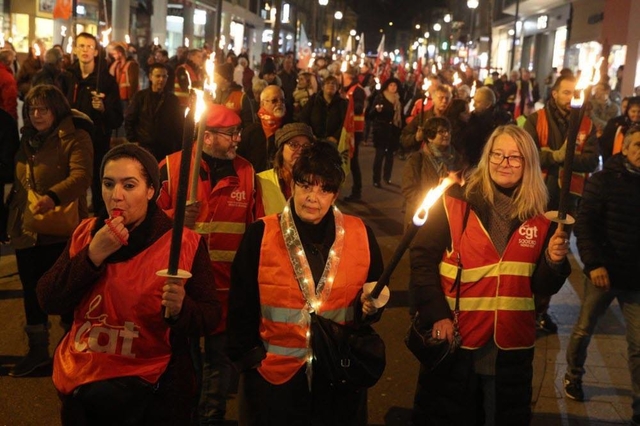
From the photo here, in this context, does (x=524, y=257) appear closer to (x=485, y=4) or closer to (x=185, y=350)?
(x=185, y=350)

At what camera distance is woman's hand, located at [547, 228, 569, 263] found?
12.2 feet

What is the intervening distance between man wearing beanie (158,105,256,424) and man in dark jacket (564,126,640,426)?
226 cm

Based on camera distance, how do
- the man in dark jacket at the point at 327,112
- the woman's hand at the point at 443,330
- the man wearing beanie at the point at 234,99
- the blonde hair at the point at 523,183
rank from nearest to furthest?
1. the woman's hand at the point at 443,330
2. the blonde hair at the point at 523,183
3. the man wearing beanie at the point at 234,99
4. the man in dark jacket at the point at 327,112

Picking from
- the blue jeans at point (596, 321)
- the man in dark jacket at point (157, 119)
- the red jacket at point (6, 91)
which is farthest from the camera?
the red jacket at point (6, 91)

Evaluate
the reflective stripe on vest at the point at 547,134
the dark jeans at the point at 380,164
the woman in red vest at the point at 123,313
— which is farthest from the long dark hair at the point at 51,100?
the dark jeans at the point at 380,164

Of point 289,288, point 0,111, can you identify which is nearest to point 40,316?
point 0,111

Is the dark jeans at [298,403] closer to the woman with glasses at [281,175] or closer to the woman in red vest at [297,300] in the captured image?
the woman in red vest at [297,300]

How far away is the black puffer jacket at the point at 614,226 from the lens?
542 centimetres

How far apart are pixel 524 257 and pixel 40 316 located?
3.53 metres

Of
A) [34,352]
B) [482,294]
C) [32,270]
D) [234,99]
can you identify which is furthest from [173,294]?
[234,99]

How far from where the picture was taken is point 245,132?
7.73 metres

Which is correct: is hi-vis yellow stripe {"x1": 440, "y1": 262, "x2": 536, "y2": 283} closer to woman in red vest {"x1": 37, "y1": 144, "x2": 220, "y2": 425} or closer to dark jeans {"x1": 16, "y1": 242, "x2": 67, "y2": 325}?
woman in red vest {"x1": 37, "y1": 144, "x2": 220, "y2": 425}

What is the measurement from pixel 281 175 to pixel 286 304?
1834mm

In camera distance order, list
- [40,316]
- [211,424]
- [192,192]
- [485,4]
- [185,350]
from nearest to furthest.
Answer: [185,350] < [192,192] < [211,424] < [40,316] < [485,4]
